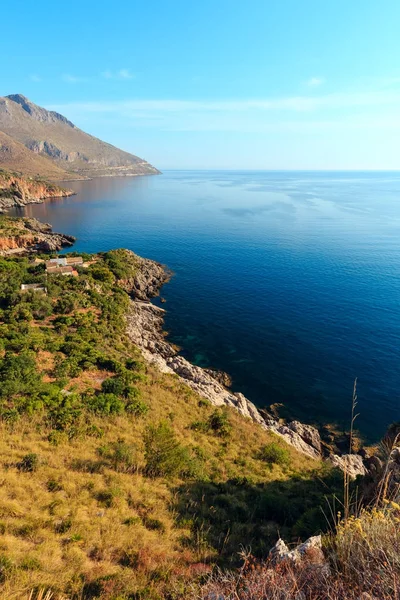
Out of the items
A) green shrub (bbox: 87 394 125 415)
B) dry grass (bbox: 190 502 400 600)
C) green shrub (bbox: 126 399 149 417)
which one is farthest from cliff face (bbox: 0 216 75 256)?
Result: dry grass (bbox: 190 502 400 600)

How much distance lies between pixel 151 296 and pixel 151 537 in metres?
49.8

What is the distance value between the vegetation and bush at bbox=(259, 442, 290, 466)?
87 millimetres

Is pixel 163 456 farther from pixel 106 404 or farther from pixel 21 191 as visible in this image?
pixel 21 191

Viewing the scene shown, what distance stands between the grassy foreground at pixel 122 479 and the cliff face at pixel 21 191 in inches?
5834

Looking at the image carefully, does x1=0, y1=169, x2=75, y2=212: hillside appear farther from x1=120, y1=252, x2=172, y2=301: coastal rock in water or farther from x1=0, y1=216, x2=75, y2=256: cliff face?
x1=120, y1=252, x2=172, y2=301: coastal rock in water

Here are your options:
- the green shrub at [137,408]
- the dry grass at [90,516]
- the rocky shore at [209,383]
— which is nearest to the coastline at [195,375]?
the rocky shore at [209,383]

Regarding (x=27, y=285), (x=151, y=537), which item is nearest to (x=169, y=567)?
(x=151, y=537)

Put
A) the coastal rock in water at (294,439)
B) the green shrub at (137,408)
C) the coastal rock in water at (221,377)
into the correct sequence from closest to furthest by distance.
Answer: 1. the green shrub at (137,408)
2. the coastal rock in water at (294,439)
3. the coastal rock in water at (221,377)

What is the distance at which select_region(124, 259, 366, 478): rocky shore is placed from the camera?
2639 cm

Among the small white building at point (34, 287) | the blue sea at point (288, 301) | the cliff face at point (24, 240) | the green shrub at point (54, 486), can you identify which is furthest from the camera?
the cliff face at point (24, 240)

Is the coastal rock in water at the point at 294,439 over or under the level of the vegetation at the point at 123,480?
under

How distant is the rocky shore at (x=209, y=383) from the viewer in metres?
26.4

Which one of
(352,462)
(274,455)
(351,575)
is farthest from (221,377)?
(351,575)

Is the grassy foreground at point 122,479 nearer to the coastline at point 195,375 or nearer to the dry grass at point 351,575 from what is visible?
the coastline at point 195,375
